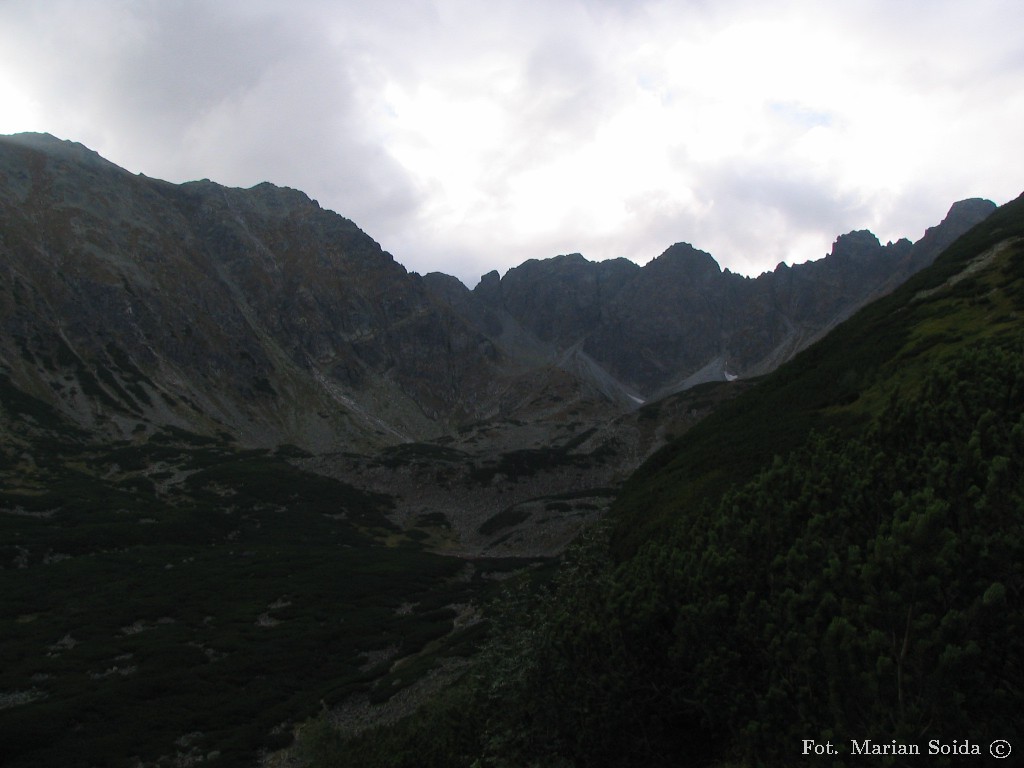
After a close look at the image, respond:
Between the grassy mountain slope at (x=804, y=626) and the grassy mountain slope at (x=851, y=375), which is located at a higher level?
the grassy mountain slope at (x=851, y=375)

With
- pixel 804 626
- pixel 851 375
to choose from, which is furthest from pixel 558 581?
pixel 851 375

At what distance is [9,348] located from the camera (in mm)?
153875

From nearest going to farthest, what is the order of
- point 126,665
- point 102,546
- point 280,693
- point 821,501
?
1. point 821,501
2. point 280,693
3. point 126,665
4. point 102,546

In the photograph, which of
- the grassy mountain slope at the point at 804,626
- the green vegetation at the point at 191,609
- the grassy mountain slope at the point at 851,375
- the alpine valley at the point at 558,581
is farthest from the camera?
the grassy mountain slope at the point at 851,375

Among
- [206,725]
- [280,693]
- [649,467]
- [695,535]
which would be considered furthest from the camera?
[649,467]

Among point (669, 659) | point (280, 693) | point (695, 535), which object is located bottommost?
point (280, 693)

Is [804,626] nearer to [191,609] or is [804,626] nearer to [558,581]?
[558,581]

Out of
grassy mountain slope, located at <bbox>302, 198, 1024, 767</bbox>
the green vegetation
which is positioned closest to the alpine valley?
grassy mountain slope, located at <bbox>302, 198, 1024, 767</bbox>

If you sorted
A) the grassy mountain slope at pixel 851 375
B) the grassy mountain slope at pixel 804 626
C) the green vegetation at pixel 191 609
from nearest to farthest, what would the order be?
the grassy mountain slope at pixel 804 626
the green vegetation at pixel 191 609
the grassy mountain slope at pixel 851 375

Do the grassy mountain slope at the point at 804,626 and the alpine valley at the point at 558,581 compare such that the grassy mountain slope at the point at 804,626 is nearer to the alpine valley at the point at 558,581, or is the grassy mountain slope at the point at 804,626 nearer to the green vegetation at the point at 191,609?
the alpine valley at the point at 558,581

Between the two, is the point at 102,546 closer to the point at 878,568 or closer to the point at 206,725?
the point at 206,725

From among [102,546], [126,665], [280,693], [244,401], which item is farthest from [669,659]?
[244,401]

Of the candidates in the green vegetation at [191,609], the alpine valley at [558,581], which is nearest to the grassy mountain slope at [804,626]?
the alpine valley at [558,581]

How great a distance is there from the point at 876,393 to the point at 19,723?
50924mm
